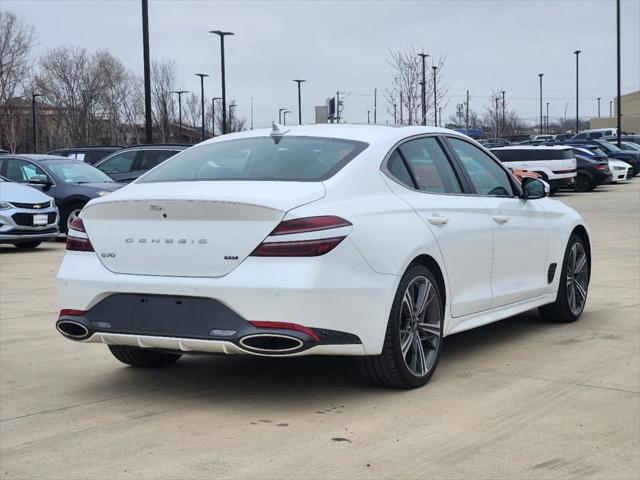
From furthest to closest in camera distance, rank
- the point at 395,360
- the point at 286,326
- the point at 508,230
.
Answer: the point at 508,230 < the point at 395,360 < the point at 286,326

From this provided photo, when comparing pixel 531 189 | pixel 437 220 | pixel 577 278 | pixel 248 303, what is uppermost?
pixel 531 189

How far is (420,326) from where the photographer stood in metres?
5.74

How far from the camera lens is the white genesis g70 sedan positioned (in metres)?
4.95

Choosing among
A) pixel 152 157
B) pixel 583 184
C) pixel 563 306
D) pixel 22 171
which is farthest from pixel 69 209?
pixel 583 184

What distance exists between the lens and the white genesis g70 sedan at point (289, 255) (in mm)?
4953

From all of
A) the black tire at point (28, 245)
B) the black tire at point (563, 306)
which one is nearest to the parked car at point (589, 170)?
the black tire at point (28, 245)

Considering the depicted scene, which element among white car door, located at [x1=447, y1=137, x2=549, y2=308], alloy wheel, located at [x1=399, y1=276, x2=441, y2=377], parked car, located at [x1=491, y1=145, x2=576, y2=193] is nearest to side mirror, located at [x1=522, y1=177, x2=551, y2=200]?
white car door, located at [x1=447, y1=137, x2=549, y2=308]

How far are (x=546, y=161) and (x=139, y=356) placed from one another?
88.8 ft

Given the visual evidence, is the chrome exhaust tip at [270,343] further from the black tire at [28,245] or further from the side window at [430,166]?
the black tire at [28,245]

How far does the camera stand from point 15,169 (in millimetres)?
17734

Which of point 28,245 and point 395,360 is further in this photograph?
point 28,245

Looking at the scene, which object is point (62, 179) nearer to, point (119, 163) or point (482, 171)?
point (119, 163)

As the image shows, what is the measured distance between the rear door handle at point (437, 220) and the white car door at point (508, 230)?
2.56 feet

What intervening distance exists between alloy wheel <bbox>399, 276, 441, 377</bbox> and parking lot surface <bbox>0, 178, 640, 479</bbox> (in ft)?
0.60
